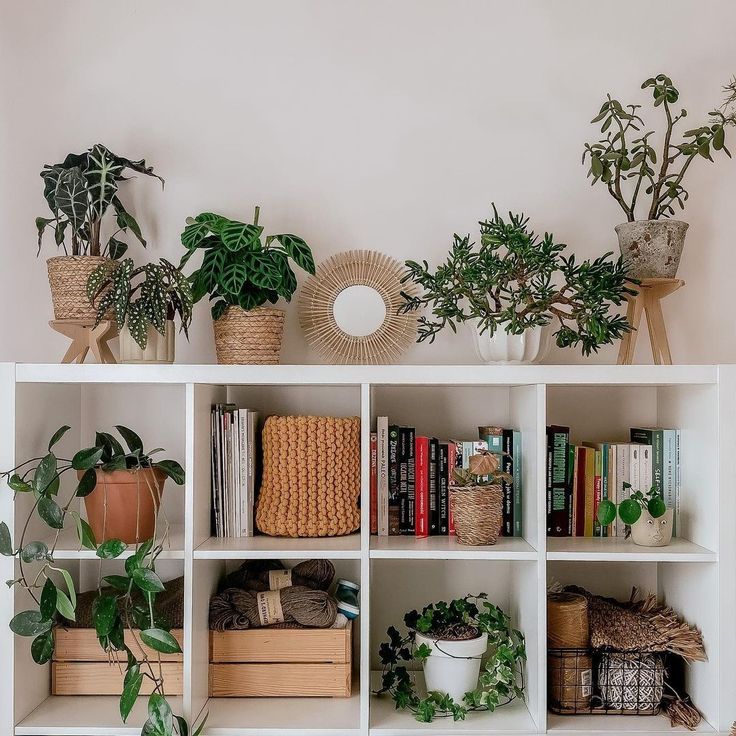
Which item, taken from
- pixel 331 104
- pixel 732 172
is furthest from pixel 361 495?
pixel 732 172

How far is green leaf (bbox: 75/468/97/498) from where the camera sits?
62.7 inches

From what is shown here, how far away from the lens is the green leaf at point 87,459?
5.16 ft

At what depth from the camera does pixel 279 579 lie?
5.83 feet

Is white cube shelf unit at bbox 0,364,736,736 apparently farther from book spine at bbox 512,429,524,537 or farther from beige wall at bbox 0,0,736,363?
beige wall at bbox 0,0,736,363

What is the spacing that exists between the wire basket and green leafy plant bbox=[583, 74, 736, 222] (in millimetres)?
942

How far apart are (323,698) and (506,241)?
3.39 ft

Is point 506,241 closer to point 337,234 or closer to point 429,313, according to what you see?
point 429,313

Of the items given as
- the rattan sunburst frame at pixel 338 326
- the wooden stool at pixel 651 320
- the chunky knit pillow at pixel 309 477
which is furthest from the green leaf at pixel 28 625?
the wooden stool at pixel 651 320

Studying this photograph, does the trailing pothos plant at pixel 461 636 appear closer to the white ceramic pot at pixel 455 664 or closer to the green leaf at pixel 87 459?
the white ceramic pot at pixel 455 664

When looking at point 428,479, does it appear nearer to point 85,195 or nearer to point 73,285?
point 73,285

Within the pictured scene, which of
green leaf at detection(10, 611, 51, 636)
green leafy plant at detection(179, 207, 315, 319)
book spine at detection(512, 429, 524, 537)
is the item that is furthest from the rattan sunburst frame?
green leaf at detection(10, 611, 51, 636)

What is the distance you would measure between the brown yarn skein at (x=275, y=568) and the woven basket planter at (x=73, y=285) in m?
0.65

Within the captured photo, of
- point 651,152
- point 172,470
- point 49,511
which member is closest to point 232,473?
point 172,470

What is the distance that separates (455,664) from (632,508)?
19.0 inches
